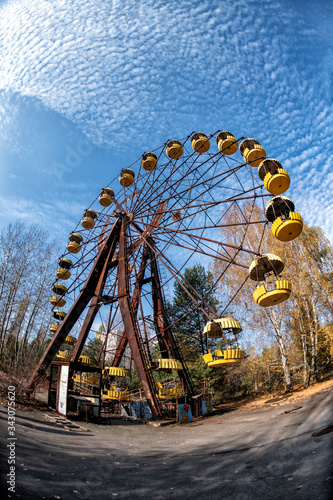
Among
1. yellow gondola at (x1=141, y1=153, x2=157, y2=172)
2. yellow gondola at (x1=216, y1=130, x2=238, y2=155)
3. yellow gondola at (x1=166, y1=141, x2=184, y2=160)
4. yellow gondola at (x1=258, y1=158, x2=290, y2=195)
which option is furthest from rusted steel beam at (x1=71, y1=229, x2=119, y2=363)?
yellow gondola at (x1=258, y1=158, x2=290, y2=195)

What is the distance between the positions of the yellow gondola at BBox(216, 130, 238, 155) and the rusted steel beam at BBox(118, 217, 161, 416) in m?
7.36

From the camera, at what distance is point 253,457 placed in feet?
18.5

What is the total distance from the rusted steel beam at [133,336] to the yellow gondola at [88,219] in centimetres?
530

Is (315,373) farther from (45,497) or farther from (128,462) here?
(45,497)

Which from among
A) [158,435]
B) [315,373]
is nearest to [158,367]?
[158,435]

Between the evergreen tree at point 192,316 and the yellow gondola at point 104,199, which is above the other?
the yellow gondola at point 104,199

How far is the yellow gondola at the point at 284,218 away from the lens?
8.40 meters

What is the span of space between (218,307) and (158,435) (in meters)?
18.1

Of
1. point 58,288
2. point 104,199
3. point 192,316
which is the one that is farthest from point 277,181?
point 192,316

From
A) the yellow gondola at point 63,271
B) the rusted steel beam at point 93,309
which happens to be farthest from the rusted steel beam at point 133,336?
the yellow gondola at point 63,271

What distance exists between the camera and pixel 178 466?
544 centimetres

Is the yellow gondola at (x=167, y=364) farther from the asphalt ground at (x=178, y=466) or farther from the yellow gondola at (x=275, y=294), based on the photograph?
the yellow gondola at (x=275, y=294)

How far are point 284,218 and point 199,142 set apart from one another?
812 cm

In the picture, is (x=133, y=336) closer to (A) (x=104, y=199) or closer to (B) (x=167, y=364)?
(B) (x=167, y=364)
